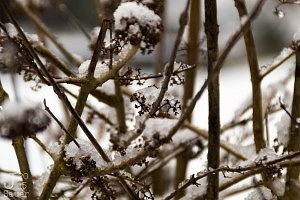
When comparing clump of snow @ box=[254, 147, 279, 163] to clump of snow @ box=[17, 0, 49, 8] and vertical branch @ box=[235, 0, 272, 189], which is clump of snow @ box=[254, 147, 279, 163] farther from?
clump of snow @ box=[17, 0, 49, 8]

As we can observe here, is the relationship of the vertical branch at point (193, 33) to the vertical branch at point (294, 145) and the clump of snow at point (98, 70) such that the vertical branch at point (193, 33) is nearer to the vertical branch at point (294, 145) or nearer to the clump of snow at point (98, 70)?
the vertical branch at point (294, 145)

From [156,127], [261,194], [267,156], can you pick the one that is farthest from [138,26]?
[261,194]

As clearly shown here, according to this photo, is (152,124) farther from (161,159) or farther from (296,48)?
(161,159)

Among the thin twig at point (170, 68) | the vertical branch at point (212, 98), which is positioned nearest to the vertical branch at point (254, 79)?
the vertical branch at point (212, 98)

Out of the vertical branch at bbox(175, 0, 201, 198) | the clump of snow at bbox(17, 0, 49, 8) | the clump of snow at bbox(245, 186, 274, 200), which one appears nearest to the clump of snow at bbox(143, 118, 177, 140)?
the clump of snow at bbox(245, 186, 274, 200)

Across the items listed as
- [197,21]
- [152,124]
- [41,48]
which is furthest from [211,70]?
[197,21]

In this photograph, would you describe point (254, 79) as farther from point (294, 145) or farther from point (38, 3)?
point (38, 3)
